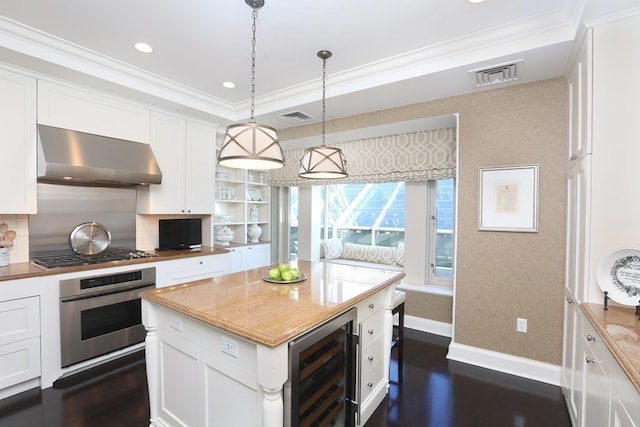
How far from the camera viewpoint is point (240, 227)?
15.9 feet

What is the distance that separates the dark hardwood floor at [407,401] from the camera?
2.11 metres

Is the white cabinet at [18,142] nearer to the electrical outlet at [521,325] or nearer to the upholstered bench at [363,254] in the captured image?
the upholstered bench at [363,254]

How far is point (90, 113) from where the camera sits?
297cm

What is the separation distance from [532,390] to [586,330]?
3.57 ft

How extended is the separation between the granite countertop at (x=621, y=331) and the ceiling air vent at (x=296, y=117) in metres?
3.11

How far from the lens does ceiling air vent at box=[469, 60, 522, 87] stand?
2.46 meters

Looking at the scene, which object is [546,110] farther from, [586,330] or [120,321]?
[120,321]

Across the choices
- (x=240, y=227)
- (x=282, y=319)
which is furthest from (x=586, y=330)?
(x=240, y=227)

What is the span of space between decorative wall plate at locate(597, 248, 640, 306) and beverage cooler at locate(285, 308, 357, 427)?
1.44m

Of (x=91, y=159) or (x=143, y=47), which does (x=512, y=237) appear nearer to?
(x=143, y=47)

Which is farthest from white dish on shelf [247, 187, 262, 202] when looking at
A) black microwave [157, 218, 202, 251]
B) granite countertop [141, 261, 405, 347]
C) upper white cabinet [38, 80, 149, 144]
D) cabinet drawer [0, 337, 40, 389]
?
cabinet drawer [0, 337, 40, 389]

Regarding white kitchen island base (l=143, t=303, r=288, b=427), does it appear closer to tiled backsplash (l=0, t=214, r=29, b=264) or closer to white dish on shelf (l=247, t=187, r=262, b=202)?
tiled backsplash (l=0, t=214, r=29, b=264)

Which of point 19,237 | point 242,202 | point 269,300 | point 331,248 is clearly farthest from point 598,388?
→ point 19,237

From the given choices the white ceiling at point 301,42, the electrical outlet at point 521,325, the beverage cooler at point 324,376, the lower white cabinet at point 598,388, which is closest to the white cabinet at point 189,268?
the white ceiling at point 301,42
